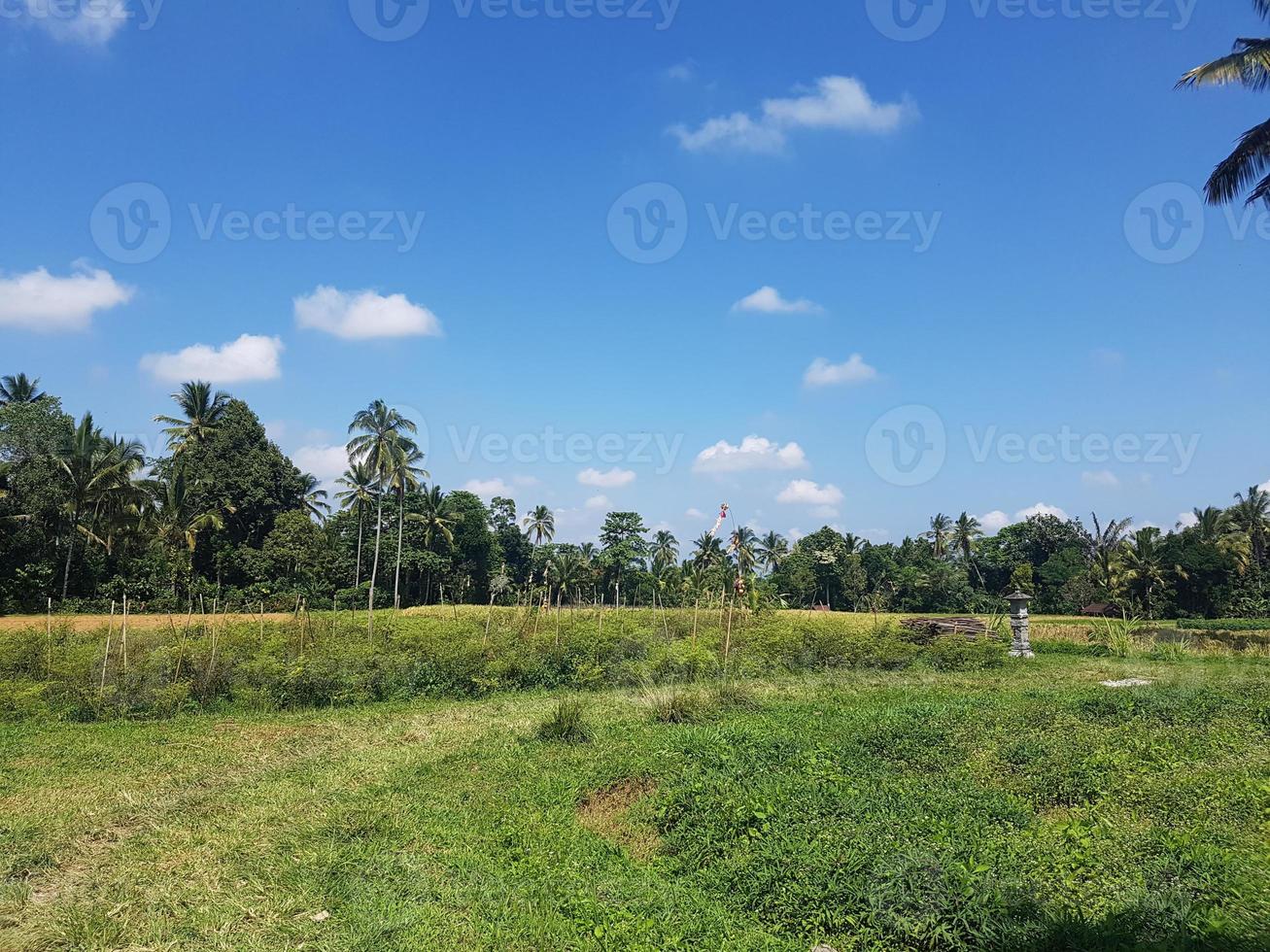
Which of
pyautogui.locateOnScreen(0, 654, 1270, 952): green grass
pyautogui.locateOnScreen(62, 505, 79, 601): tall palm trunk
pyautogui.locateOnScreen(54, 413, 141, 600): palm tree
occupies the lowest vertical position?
pyautogui.locateOnScreen(0, 654, 1270, 952): green grass

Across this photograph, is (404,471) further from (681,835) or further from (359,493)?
(681,835)

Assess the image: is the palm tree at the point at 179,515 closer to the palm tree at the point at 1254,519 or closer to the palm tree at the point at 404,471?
the palm tree at the point at 404,471

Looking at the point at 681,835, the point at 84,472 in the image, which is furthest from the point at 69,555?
the point at 681,835

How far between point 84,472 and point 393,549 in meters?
16.1

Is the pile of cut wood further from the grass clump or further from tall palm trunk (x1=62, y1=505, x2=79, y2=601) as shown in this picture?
tall palm trunk (x1=62, y1=505, x2=79, y2=601)

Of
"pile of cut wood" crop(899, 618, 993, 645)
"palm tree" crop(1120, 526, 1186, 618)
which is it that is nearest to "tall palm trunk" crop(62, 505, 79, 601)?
"pile of cut wood" crop(899, 618, 993, 645)

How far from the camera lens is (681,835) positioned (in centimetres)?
549

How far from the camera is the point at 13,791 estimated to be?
7.02 m

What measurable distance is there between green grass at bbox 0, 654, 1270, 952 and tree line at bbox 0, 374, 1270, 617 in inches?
300

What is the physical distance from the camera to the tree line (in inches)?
1117

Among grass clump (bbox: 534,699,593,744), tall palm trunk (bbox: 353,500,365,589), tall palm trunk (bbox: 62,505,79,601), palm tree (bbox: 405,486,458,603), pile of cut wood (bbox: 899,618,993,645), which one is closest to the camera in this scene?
grass clump (bbox: 534,699,593,744)

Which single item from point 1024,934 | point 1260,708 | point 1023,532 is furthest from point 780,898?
point 1023,532

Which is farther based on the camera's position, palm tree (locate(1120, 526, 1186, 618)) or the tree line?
palm tree (locate(1120, 526, 1186, 618))

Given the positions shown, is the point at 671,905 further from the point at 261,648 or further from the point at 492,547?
the point at 492,547
